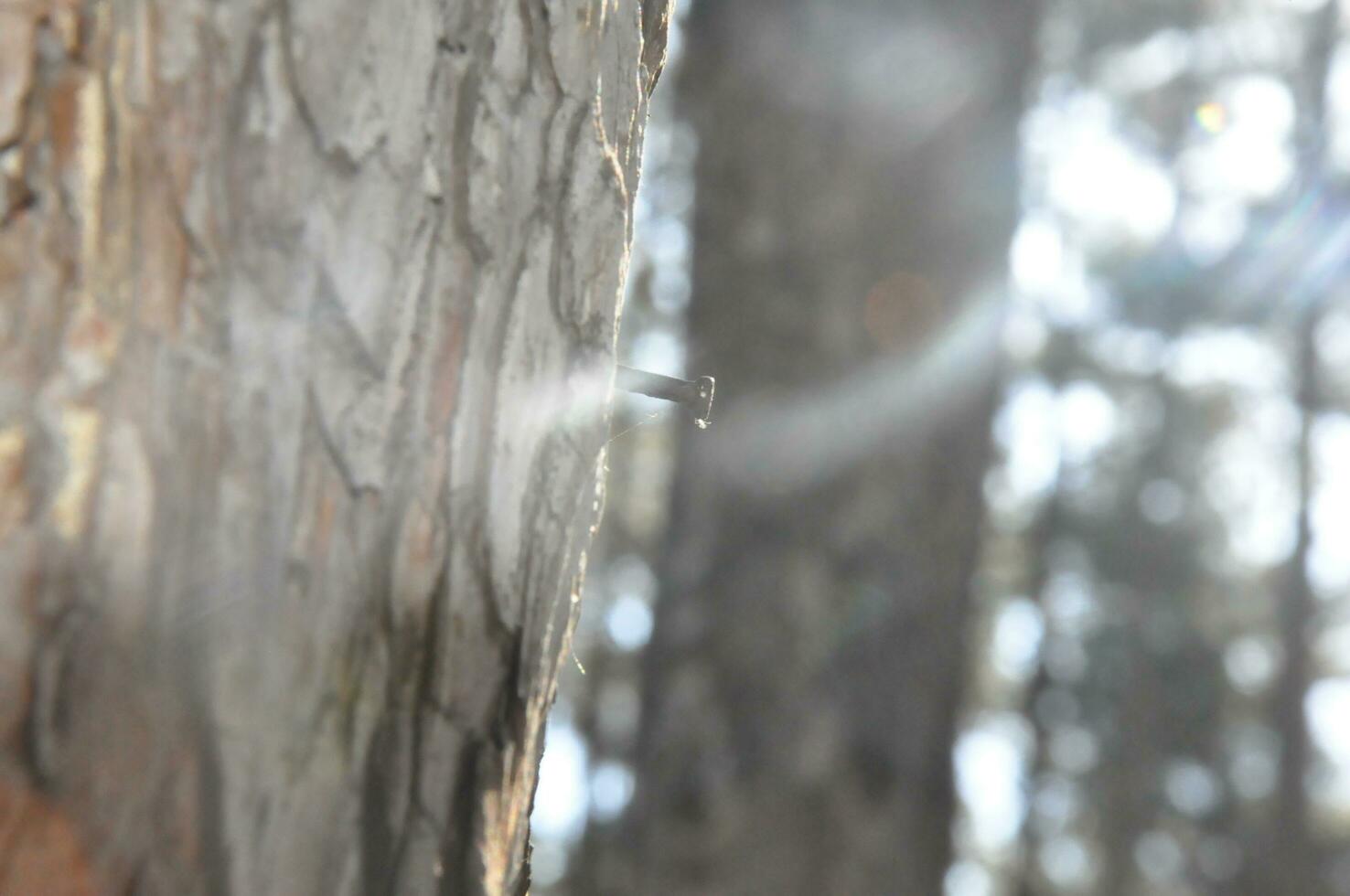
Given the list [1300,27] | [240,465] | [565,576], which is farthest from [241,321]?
[1300,27]

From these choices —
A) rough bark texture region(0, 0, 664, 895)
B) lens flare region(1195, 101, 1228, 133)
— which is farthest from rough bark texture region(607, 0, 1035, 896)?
lens flare region(1195, 101, 1228, 133)

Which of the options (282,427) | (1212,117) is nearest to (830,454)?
(282,427)

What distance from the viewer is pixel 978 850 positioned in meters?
22.2

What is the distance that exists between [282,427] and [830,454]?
5.74 feet

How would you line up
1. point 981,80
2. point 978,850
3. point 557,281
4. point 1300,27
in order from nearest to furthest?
point 557,281 → point 981,80 → point 1300,27 → point 978,850

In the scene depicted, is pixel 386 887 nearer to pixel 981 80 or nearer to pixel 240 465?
pixel 240 465

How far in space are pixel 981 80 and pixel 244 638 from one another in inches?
86.2

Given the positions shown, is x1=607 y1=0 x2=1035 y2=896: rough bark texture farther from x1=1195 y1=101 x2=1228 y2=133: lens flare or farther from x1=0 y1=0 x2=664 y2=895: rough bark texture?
x1=1195 y1=101 x2=1228 y2=133: lens flare

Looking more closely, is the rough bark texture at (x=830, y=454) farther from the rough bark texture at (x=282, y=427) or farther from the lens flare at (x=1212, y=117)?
the lens flare at (x=1212, y=117)

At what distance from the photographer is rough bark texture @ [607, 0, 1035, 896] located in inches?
93.4

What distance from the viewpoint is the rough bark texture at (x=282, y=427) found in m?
0.69

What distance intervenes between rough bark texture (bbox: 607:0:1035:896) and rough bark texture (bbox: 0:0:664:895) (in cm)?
150

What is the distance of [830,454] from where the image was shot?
2441mm

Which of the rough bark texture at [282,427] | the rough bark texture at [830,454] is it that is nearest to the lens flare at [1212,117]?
the rough bark texture at [830,454]
